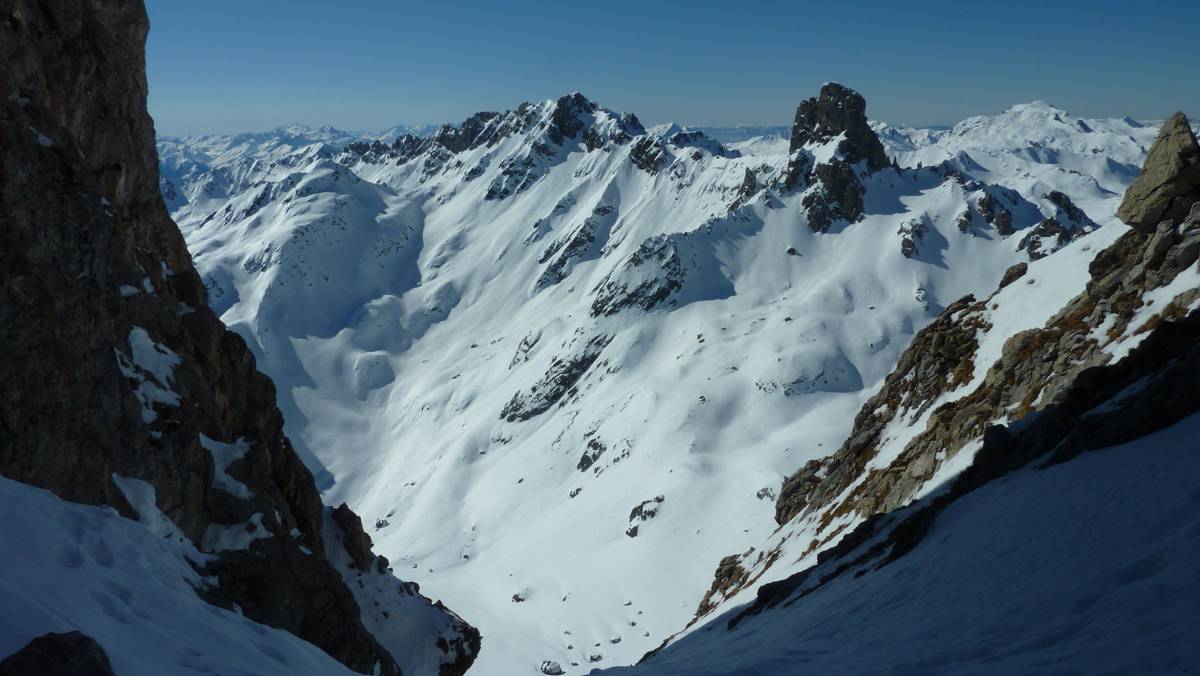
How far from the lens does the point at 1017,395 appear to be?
26688 mm

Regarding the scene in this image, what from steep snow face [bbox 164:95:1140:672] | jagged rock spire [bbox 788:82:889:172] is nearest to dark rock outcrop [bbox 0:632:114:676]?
steep snow face [bbox 164:95:1140:672]

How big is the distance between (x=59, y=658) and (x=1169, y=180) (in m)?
35.0

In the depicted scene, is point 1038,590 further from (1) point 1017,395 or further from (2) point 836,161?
(2) point 836,161

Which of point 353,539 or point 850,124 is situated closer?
point 353,539

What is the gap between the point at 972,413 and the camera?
27.7 meters

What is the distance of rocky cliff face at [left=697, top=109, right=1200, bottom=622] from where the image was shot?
17.5 m

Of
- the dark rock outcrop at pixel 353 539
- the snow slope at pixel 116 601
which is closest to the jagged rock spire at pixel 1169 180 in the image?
the snow slope at pixel 116 601

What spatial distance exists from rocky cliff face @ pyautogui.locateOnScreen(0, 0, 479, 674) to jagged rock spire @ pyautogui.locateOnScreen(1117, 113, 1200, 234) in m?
33.0

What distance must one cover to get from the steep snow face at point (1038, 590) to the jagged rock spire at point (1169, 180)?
18.0 metres

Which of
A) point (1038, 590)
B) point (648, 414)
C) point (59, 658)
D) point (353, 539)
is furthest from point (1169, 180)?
point (648, 414)

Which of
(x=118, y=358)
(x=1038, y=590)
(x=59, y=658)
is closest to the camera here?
(x=59, y=658)

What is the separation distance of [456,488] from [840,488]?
4072 inches

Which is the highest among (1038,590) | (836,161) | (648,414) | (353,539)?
(836,161)

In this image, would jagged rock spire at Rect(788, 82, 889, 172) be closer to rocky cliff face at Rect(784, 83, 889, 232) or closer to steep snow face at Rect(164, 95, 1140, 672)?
rocky cliff face at Rect(784, 83, 889, 232)
